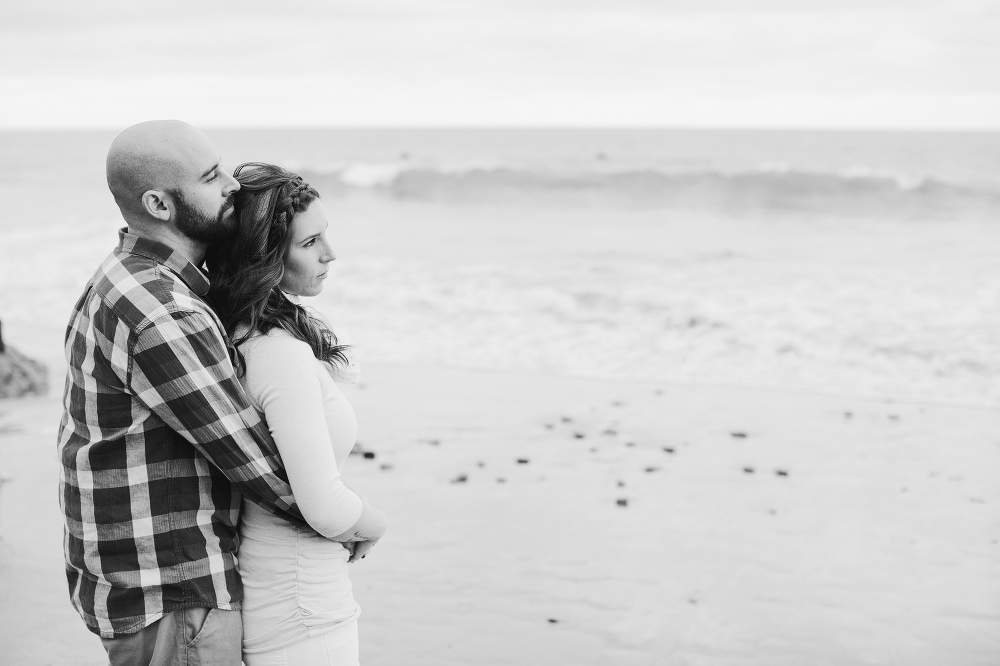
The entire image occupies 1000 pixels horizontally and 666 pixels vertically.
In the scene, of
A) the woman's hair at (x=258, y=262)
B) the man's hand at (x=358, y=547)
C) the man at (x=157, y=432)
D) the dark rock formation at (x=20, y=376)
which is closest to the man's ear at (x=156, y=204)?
the man at (x=157, y=432)

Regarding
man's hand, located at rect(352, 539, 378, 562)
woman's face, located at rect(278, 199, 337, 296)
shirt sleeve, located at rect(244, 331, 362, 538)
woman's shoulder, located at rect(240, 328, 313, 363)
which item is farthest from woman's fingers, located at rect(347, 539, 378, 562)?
woman's face, located at rect(278, 199, 337, 296)

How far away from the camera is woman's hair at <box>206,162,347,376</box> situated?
2137mm

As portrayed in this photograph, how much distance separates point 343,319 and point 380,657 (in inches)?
299

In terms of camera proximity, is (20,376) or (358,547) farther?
(20,376)

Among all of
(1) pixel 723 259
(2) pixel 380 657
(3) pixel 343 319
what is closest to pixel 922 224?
(1) pixel 723 259

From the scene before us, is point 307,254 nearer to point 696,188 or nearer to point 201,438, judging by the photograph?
point 201,438

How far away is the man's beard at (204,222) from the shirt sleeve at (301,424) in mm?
276

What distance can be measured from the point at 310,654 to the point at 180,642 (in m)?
0.31

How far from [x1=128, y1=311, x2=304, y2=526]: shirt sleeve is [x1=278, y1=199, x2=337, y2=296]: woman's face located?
38cm

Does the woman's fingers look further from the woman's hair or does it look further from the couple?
the woman's hair

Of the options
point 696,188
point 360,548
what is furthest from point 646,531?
point 696,188

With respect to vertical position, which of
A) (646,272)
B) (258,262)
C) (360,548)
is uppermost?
(258,262)

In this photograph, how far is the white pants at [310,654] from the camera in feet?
6.96

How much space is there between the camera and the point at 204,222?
6.68ft
